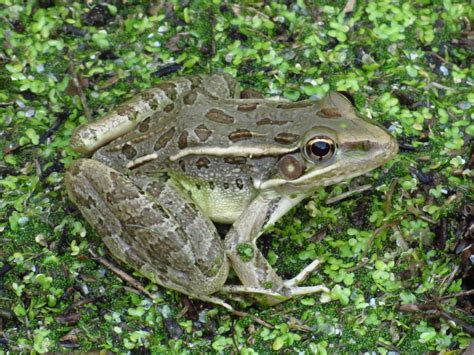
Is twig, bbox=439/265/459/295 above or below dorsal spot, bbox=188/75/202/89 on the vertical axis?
below

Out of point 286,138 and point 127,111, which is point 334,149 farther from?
point 127,111

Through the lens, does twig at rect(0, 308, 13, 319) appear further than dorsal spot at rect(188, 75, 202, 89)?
No

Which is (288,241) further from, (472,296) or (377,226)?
(472,296)

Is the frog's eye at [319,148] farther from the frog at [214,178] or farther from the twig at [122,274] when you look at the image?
the twig at [122,274]

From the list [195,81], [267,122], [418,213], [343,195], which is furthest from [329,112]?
[195,81]

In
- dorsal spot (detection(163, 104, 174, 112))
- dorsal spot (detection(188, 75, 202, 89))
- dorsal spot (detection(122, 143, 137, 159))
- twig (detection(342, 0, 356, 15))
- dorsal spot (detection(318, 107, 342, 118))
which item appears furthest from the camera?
twig (detection(342, 0, 356, 15))

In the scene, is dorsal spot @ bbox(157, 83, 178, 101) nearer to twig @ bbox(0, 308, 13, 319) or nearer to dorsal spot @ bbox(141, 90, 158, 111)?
dorsal spot @ bbox(141, 90, 158, 111)

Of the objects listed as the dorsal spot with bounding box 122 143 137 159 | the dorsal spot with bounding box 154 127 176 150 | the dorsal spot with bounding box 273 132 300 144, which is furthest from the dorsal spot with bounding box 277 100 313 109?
the dorsal spot with bounding box 122 143 137 159
